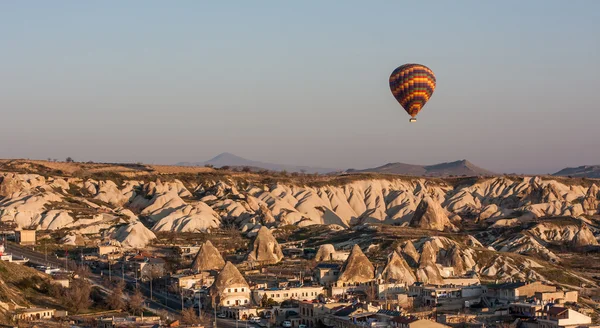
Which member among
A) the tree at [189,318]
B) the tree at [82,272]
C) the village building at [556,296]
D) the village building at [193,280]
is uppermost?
the tree at [82,272]

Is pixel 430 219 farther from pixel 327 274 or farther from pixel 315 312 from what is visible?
pixel 315 312

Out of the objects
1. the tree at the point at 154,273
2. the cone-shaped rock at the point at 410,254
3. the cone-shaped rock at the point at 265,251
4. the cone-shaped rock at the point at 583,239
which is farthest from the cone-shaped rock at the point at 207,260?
the cone-shaped rock at the point at 583,239

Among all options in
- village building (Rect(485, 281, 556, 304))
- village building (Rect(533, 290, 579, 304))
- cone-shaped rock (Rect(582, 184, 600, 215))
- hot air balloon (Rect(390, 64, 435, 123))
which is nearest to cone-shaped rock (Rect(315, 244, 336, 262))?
hot air balloon (Rect(390, 64, 435, 123))

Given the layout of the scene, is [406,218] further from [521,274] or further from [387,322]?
[387,322]

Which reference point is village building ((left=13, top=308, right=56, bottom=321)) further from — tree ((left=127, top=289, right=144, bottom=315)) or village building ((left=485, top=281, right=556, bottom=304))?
village building ((left=485, top=281, right=556, bottom=304))

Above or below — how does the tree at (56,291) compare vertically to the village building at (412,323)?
above

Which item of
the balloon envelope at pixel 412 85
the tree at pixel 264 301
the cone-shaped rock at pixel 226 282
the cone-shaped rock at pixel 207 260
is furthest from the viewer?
the balloon envelope at pixel 412 85

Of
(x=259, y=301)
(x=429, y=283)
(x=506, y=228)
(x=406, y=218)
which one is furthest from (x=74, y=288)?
(x=406, y=218)

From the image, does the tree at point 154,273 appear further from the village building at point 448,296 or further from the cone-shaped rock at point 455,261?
the cone-shaped rock at point 455,261
